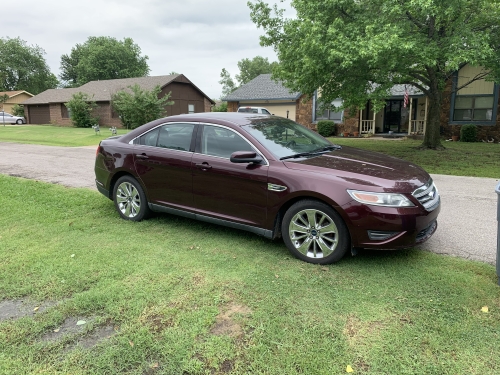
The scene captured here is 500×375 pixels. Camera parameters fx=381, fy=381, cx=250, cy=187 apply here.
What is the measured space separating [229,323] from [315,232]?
1490 millimetres

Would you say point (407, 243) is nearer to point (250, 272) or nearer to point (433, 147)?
point (250, 272)

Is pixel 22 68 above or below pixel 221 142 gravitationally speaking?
above

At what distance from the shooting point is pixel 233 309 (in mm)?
3195

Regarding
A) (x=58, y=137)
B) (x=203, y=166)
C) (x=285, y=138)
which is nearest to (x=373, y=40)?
(x=285, y=138)

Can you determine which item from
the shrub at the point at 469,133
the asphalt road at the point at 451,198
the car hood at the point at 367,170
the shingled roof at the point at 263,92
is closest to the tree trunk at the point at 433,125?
the shrub at the point at 469,133

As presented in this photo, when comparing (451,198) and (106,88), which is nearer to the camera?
(451,198)

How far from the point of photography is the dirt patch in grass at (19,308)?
3193 millimetres

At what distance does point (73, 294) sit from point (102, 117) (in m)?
36.5

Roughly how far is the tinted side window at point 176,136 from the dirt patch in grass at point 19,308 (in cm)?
253

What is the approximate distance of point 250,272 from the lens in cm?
388

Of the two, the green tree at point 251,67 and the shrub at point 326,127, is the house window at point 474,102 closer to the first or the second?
the shrub at point 326,127

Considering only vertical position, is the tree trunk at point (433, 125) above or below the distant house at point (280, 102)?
below

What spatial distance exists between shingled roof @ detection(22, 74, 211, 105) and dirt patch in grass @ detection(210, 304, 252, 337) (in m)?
33.7

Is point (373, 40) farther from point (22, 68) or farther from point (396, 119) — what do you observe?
point (22, 68)
